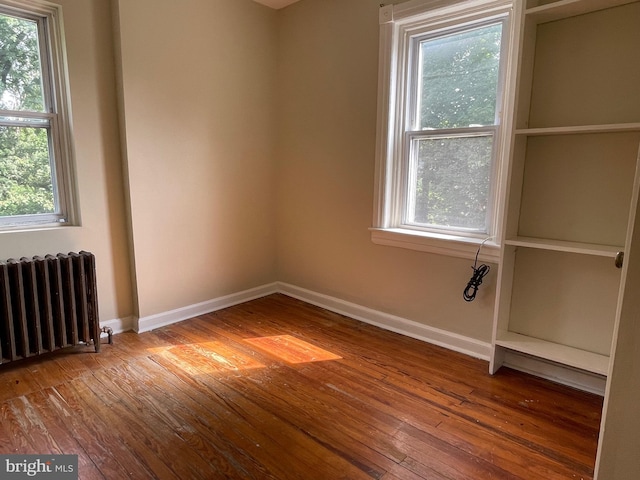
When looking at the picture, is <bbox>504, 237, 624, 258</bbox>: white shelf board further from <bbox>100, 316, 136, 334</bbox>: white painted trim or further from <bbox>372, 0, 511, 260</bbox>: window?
<bbox>100, 316, 136, 334</bbox>: white painted trim

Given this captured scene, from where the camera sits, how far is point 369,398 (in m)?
2.15

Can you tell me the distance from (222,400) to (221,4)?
9.55ft

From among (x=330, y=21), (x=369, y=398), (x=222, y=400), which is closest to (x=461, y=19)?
(x=330, y=21)

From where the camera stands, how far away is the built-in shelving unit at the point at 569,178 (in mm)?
1995

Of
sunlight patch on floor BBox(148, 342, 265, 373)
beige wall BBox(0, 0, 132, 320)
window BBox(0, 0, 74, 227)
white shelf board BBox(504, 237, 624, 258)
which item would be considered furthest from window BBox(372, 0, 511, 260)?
window BBox(0, 0, 74, 227)

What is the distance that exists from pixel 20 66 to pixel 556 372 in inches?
149

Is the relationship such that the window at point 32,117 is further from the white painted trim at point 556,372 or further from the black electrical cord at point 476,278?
the white painted trim at point 556,372

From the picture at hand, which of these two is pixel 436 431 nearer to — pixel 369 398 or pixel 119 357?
pixel 369 398

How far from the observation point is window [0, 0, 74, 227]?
240cm

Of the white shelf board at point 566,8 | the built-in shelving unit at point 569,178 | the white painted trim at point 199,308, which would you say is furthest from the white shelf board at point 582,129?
the white painted trim at point 199,308

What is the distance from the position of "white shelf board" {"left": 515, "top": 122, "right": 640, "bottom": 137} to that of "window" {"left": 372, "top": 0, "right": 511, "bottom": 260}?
318 mm

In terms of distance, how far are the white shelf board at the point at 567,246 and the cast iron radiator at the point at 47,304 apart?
2647 mm

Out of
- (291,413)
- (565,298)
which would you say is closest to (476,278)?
(565,298)

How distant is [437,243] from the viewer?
2.71m
